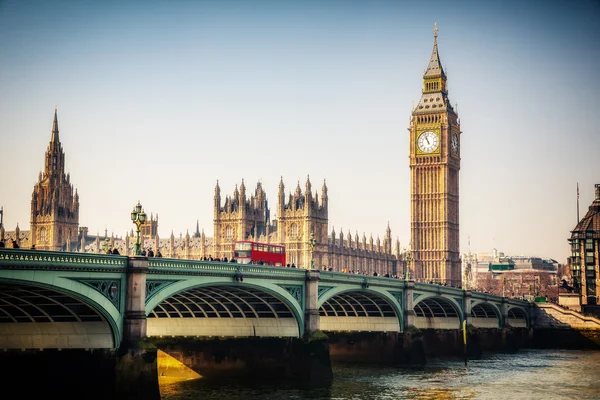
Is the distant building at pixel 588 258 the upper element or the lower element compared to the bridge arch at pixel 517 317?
upper

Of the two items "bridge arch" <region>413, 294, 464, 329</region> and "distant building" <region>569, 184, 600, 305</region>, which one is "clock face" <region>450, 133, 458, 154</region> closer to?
"distant building" <region>569, 184, 600, 305</region>

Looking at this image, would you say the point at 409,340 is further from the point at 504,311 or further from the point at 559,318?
the point at 559,318

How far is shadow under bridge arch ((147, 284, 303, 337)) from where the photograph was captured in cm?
4772

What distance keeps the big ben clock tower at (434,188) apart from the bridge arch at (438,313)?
5273 cm

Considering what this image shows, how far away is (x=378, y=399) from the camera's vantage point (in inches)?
1766

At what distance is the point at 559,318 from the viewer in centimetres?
9600

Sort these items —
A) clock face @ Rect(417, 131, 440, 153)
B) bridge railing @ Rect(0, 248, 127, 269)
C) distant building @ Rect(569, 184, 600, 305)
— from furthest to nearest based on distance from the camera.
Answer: clock face @ Rect(417, 131, 440, 153)
distant building @ Rect(569, 184, 600, 305)
bridge railing @ Rect(0, 248, 127, 269)

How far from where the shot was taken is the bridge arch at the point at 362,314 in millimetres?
61344

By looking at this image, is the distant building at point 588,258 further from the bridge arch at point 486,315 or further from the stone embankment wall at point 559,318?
the bridge arch at point 486,315

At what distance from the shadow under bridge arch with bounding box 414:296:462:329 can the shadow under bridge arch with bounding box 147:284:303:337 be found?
21.8 metres

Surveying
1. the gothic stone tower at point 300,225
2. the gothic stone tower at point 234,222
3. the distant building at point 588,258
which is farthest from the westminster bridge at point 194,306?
the gothic stone tower at point 234,222

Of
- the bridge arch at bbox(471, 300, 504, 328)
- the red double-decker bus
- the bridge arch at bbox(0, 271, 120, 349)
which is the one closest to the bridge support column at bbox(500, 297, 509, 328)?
the bridge arch at bbox(471, 300, 504, 328)

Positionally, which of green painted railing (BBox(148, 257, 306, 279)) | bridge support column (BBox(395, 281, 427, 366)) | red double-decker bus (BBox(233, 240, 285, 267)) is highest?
red double-decker bus (BBox(233, 240, 285, 267))

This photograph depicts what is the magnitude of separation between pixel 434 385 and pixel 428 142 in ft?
274
